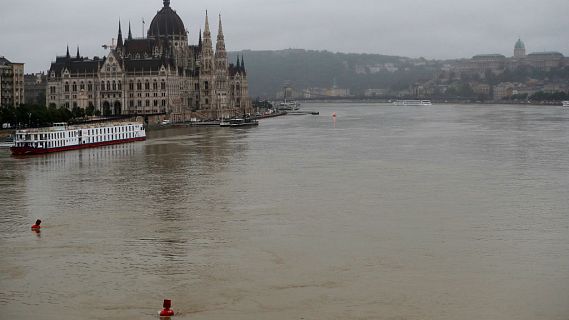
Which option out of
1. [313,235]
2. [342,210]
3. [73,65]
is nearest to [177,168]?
[342,210]

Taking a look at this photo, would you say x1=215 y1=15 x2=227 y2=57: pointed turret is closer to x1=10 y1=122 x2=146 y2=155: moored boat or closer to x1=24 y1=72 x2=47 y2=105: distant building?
x1=24 y1=72 x2=47 y2=105: distant building

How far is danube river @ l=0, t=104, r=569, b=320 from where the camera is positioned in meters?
16.6

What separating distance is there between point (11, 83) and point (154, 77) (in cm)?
1489

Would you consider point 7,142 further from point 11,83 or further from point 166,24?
point 166,24

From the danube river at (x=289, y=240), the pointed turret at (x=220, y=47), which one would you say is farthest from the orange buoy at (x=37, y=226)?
the pointed turret at (x=220, y=47)

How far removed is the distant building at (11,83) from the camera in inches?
3374

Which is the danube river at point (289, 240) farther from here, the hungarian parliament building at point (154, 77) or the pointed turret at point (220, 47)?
the pointed turret at point (220, 47)

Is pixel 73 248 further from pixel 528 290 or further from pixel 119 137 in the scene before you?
pixel 119 137

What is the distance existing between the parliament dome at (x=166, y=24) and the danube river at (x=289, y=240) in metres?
62.3

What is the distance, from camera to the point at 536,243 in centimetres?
2114

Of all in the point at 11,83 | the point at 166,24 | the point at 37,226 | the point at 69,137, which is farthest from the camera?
the point at 166,24

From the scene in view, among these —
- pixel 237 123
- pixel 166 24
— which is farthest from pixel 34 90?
pixel 237 123

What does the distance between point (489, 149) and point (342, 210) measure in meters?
24.7

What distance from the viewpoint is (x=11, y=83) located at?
87812mm
